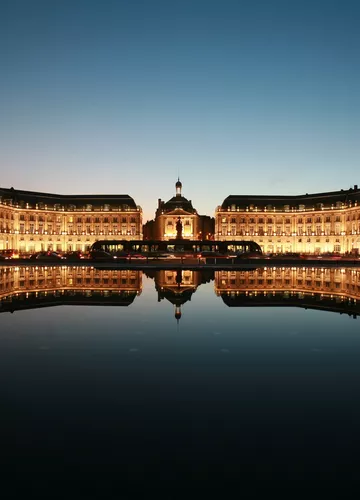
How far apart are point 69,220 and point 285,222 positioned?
71.2 metres

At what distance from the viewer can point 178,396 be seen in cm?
936

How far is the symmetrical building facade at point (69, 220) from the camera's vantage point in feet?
431

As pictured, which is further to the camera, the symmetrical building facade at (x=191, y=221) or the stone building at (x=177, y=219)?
the stone building at (x=177, y=219)

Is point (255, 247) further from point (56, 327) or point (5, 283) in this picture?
point (56, 327)

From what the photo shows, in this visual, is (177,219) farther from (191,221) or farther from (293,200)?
(293,200)

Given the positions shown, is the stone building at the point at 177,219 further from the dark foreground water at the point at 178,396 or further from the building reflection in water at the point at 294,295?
the dark foreground water at the point at 178,396

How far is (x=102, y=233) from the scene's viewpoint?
147m

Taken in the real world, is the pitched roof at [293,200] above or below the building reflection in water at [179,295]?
above

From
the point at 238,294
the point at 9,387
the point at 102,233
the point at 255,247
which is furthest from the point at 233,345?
the point at 102,233

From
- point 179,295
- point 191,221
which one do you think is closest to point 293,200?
point 191,221

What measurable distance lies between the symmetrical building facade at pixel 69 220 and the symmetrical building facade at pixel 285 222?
103ft

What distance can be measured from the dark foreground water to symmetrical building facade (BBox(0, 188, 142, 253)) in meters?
119

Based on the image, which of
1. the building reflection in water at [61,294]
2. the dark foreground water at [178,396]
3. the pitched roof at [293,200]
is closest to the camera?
the dark foreground water at [178,396]

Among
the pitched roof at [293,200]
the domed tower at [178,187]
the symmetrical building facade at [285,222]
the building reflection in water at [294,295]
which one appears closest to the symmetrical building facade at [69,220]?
the domed tower at [178,187]
